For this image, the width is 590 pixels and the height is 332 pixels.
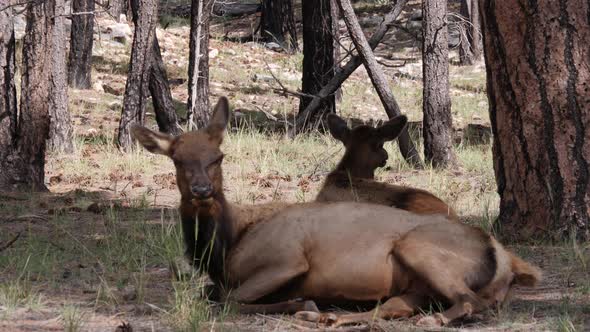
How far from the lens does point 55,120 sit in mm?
15078

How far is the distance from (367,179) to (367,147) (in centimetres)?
40

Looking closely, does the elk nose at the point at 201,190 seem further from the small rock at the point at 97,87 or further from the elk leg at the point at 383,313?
the small rock at the point at 97,87

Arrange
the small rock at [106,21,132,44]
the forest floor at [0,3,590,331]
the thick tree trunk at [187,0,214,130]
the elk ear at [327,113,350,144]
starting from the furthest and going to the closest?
the small rock at [106,21,132,44] < the thick tree trunk at [187,0,214,130] < the elk ear at [327,113,350,144] < the forest floor at [0,3,590,331]

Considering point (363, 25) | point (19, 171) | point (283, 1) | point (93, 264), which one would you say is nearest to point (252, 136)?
point (19, 171)

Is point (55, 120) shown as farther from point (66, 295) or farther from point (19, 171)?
point (66, 295)

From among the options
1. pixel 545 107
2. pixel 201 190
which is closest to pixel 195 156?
pixel 201 190

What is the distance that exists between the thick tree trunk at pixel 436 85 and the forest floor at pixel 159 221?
1.30ft

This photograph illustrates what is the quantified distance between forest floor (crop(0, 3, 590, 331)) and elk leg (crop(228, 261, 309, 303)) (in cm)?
17

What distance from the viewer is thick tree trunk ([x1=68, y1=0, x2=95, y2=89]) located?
21969mm

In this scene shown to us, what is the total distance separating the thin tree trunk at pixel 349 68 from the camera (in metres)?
14.2

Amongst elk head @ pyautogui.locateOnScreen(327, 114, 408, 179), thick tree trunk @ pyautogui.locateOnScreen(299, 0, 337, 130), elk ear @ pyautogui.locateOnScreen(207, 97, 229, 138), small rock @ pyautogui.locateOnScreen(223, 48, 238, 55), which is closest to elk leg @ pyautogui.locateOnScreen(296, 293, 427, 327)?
elk ear @ pyautogui.locateOnScreen(207, 97, 229, 138)

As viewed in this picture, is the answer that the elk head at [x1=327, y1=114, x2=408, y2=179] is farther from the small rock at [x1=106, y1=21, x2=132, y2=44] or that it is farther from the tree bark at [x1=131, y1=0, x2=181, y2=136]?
the small rock at [x1=106, y1=21, x2=132, y2=44]

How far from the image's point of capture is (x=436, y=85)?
1341 cm

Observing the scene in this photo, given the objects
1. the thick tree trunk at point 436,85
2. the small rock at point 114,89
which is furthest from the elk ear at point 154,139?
the small rock at point 114,89
